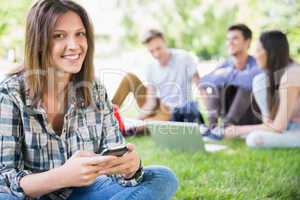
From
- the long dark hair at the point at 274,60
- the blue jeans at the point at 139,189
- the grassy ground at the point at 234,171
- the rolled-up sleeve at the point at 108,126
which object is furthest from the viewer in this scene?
the long dark hair at the point at 274,60

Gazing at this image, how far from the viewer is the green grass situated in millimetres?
1611

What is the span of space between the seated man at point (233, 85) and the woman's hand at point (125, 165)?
1528mm

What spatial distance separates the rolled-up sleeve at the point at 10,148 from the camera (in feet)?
3.22

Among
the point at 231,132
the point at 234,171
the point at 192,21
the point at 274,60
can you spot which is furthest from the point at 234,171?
the point at 192,21

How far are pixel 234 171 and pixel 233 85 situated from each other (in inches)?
31.8

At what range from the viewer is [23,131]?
1.07 meters

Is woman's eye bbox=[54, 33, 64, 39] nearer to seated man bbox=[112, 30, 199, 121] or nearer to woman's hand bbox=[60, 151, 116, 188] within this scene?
woman's hand bbox=[60, 151, 116, 188]

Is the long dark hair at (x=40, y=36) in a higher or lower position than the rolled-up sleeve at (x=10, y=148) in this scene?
higher

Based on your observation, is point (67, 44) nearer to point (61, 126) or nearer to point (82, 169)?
point (61, 126)

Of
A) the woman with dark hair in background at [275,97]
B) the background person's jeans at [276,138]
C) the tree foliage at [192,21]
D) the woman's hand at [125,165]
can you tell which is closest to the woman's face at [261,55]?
the woman with dark hair in background at [275,97]

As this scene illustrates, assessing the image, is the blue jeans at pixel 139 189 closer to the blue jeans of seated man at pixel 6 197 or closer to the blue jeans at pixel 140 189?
the blue jeans at pixel 140 189

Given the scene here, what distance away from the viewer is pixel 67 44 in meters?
1.12

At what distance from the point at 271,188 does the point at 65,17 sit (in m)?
1.00

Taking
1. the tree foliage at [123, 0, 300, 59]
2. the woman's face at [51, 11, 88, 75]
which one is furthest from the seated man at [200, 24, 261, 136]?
the tree foliage at [123, 0, 300, 59]
